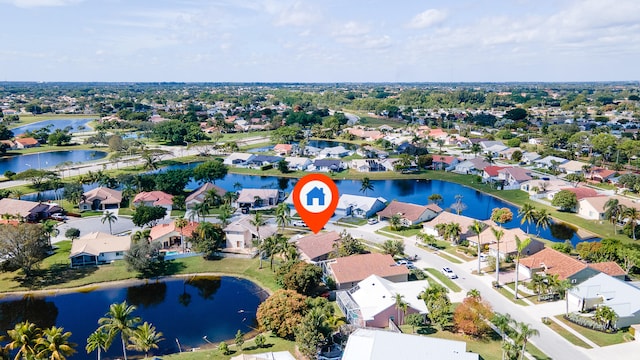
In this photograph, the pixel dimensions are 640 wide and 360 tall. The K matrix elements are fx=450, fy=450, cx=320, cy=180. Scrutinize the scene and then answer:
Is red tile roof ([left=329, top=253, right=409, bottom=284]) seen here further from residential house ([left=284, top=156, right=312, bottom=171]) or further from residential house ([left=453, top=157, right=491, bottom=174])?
residential house ([left=284, top=156, right=312, bottom=171])

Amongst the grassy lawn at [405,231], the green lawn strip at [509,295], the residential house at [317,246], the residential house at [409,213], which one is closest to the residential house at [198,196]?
the residential house at [317,246]

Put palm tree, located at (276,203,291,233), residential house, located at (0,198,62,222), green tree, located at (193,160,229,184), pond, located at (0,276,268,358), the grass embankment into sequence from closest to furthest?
pond, located at (0,276,268,358) → the grass embankment → palm tree, located at (276,203,291,233) → residential house, located at (0,198,62,222) → green tree, located at (193,160,229,184)

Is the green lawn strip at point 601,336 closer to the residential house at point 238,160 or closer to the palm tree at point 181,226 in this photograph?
the palm tree at point 181,226

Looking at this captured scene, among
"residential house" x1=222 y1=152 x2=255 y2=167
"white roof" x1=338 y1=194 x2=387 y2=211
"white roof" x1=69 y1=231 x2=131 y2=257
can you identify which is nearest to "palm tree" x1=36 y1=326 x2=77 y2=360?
"white roof" x1=69 y1=231 x2=131 y2=257

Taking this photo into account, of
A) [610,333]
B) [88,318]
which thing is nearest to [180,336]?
[88,318]

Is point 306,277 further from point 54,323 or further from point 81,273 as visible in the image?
point 81,273
